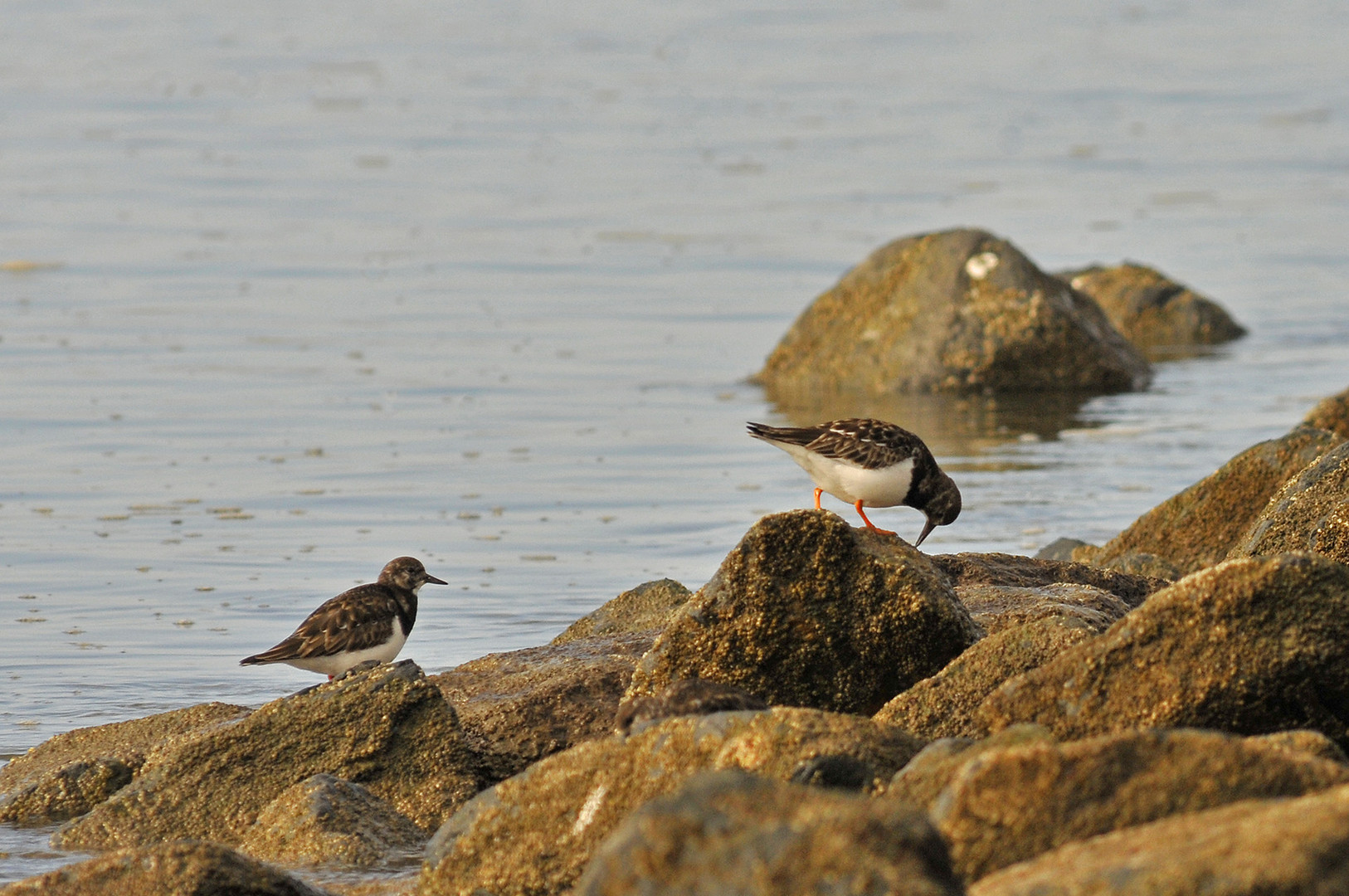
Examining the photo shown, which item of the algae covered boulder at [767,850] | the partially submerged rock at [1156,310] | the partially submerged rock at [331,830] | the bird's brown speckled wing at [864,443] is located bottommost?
the partially submerged rock at [331,830]

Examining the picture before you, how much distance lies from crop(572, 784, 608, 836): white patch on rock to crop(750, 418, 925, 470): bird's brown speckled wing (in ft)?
10.6

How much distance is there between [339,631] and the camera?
7.16 metres

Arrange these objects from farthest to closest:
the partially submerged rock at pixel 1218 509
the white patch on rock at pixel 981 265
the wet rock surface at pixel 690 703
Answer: the white patch on rock at pixel 981 265
the partially submerged rock at pixel 1218 509
the wet rock surface at pixel 690 703

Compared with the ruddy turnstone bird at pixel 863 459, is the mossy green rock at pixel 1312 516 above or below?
below

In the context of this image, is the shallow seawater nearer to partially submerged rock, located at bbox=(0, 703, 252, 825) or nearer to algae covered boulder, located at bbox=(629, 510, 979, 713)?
partially submerged rock, located at bbox=(0, 703, 252, 825)

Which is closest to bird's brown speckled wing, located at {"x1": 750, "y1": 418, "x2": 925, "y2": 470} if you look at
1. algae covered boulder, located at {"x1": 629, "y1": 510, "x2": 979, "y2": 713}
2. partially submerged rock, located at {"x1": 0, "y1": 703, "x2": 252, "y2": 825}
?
algae covered boulder, located at {"x1": 629, "y1": 510, "x2": 979, "y2": 713}

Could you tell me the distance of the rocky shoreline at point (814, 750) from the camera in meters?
3.38

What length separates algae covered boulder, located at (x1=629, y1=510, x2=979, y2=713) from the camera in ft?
19.6

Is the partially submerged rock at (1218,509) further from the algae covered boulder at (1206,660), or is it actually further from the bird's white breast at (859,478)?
the algae covered boulder at (1206,660)

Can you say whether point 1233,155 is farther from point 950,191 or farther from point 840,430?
point 840,430

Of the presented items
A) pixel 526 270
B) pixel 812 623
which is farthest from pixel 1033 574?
pixel 526 270

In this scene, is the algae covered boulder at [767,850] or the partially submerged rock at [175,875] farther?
the partially submerged rock at [175,875]

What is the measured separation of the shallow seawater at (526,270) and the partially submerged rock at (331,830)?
88 cm

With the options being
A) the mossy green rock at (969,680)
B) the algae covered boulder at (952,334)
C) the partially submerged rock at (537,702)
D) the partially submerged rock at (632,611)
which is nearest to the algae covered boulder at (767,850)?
the mossy green rock at (969,680)
